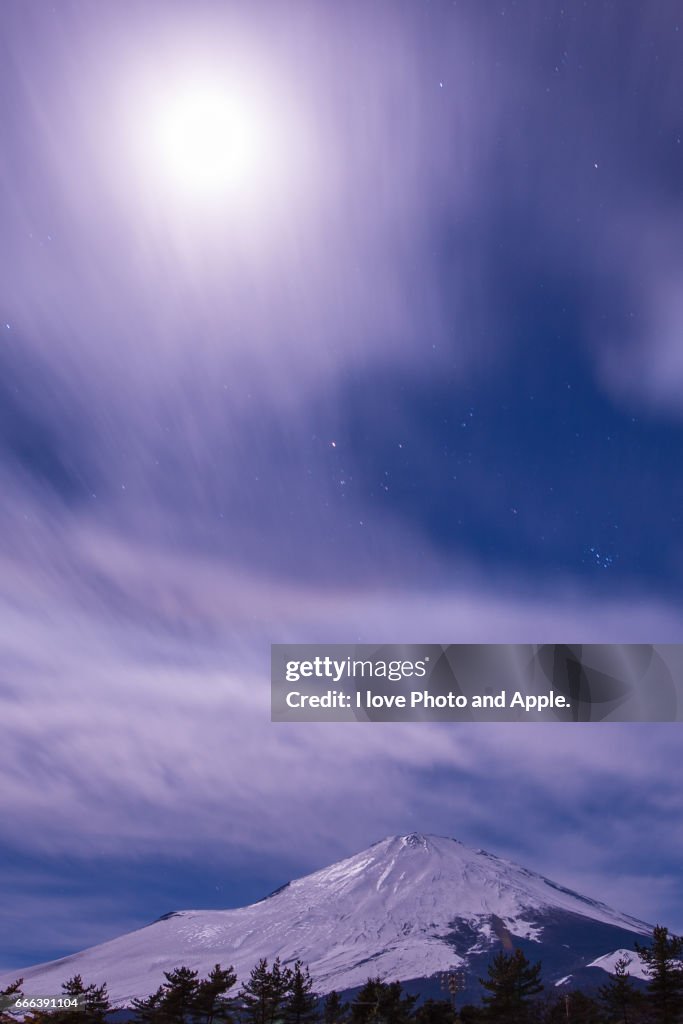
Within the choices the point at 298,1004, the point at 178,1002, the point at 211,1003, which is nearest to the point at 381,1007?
the point at 298,1004

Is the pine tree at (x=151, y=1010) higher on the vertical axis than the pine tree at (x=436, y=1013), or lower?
higher

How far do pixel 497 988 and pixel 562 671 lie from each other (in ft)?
144

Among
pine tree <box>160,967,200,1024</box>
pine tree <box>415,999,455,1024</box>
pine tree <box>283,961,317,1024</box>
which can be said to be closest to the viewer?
pine tree <box>160,967,200,1024</box>

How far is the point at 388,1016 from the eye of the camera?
213ft

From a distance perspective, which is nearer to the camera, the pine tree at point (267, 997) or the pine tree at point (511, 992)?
the pine tree at point (511, 992)

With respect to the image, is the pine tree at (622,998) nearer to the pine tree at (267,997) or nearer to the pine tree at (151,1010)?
the pine tree at (267,997)

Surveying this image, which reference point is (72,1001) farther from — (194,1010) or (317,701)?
(317,701)

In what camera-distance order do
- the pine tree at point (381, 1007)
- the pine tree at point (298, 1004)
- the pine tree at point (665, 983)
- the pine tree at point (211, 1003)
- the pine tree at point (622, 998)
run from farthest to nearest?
the pine tree at point (298, 1004)
the pine tree at point (622, 998)
the pine tree at point (211, 1003)
the pine tree at point (381, 1007)
the pine tree at point (665, 983)

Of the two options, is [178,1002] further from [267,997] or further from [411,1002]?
[411,1002]

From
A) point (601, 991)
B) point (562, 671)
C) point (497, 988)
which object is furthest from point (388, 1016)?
point (562, 671)

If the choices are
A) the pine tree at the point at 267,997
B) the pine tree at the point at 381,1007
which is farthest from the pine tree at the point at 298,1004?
the pine tree at the point at 381,1007

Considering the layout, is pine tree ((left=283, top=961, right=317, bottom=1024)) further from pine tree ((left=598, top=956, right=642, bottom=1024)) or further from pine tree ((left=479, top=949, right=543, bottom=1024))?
pine tree ((left=598, top=956, right=642, bottom=1024))

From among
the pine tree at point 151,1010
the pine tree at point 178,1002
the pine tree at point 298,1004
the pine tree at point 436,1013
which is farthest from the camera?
the pine tree at point 298,1004

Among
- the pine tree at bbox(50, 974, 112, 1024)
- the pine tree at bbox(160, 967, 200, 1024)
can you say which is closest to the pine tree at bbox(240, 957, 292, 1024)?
the pine tree at bbox(160, 967, 200, 1024)
